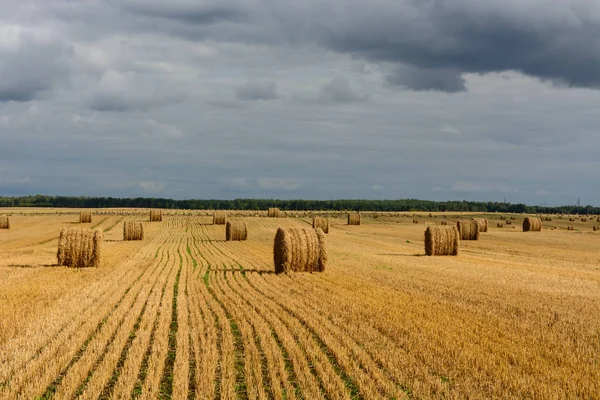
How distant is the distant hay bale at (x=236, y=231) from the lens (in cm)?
4419

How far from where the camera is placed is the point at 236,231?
1746 inches

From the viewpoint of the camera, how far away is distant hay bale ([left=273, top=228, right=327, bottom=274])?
2181cm

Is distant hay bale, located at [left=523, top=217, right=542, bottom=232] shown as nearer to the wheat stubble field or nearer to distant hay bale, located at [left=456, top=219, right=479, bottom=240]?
distant hay bale, located at [left=456, top=219, right=479, bottom=240]

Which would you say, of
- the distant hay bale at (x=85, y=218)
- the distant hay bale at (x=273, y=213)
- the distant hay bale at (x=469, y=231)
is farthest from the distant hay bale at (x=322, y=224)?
the distant hay bale at (x=273, y=213)

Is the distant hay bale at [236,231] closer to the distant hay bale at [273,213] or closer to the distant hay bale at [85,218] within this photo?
the distant hay bale at [85,218]

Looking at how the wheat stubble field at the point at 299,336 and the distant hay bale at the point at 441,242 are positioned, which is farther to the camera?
the distant hay bale at the point at 441,242

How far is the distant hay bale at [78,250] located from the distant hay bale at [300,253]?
6891 mm

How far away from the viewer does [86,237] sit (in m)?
23.5

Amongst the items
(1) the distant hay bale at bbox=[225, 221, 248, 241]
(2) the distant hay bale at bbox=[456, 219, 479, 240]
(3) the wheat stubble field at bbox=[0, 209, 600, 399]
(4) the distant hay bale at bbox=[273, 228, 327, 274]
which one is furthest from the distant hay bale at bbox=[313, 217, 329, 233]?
(3) the wheat stubble field at bbox=[0, 209, 600, 399]

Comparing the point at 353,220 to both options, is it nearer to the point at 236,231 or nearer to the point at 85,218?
the point at 236,231

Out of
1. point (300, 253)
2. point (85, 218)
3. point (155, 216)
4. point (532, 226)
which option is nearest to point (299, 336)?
point (300, 253)

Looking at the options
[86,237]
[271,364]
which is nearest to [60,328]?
[271,364]

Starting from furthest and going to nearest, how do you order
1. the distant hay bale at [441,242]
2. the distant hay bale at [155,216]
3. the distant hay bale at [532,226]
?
the distant hay bale at [155,216]
the distant hay bale at [532,226]
the distant hay bale at [441,242]

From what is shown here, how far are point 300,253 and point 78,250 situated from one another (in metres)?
8.39
